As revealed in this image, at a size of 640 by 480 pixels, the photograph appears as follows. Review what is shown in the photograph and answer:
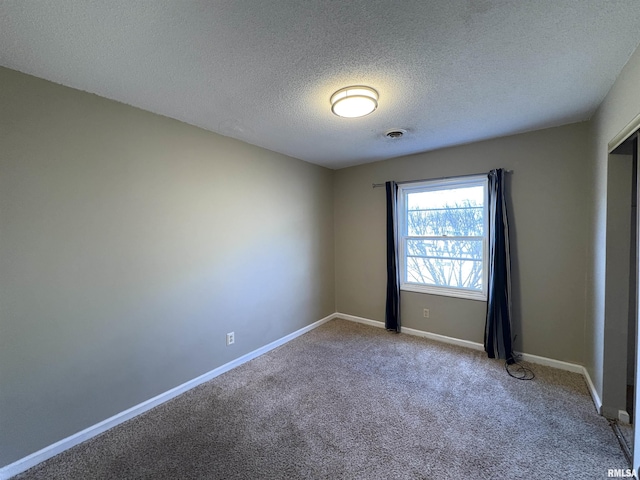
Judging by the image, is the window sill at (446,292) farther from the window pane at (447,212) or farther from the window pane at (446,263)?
the window pane at (447,212)

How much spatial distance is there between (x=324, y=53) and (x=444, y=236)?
8.72 feet

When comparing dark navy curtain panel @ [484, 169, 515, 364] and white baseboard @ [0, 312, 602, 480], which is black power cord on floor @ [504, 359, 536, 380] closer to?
dark navy curtain panel @ [484, 169, 515, 364]

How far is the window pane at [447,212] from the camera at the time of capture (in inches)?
127

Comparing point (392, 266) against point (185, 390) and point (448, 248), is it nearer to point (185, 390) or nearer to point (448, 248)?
point (448, 248)

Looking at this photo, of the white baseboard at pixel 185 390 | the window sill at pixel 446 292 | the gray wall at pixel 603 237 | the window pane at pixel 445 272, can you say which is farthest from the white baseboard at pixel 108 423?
the gray wall at pixel 603 237

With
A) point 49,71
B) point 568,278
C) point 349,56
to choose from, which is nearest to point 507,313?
point 568,278

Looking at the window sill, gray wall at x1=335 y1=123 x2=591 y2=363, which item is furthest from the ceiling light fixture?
the window sill

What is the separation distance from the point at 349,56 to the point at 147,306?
7.71 ft

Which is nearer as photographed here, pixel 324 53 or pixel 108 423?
pixel 324 53

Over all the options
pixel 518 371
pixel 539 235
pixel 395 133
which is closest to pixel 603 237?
pixel 539 235

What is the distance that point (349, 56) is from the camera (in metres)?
1.57

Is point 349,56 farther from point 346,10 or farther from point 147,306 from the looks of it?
point 147,306

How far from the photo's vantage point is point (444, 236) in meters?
3.45

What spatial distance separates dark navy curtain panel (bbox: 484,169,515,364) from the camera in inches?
114
